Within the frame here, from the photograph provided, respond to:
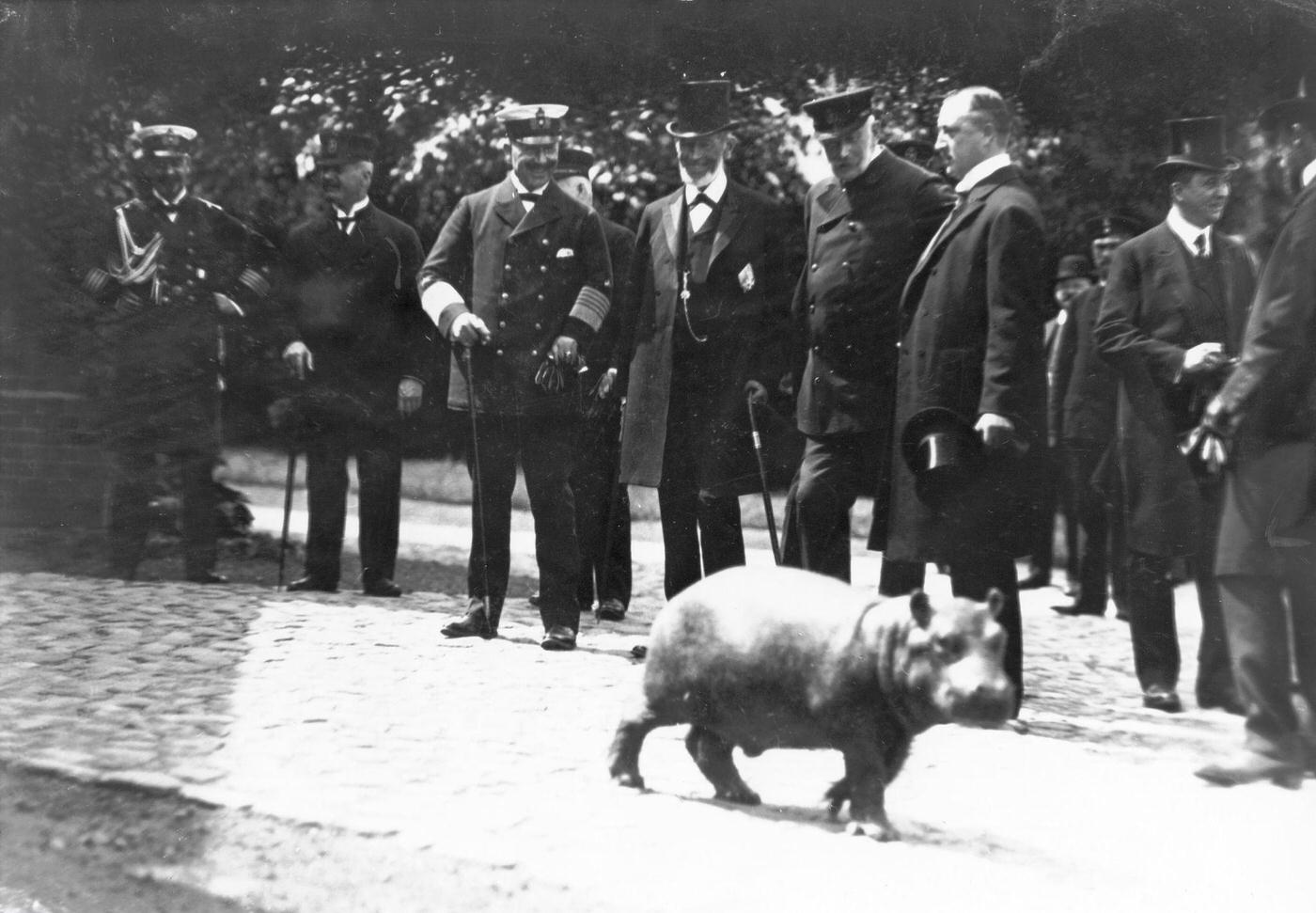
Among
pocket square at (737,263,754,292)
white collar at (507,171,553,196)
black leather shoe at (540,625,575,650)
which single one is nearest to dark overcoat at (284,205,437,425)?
white collar at (507,171,553,196)

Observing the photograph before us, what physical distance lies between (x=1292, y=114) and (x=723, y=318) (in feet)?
5.80

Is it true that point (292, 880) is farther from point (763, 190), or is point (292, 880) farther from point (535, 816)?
point (763, 190)

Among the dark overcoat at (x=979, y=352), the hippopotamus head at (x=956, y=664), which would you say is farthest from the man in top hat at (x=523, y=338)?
the hippopotamus head at (x=956, y=664)

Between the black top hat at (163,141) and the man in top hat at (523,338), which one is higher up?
the black top hat at (163,141)

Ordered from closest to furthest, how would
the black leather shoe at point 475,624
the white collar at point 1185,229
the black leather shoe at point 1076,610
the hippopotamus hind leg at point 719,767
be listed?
the hippopotamus hind leg at point 719,767 → the white collar at point 1185,229 → the black leather shoe at point 1076,610 → the black leather shoe at point 475,624

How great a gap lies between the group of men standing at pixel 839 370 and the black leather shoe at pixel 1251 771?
11mm

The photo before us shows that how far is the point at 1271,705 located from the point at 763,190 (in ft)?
6.73

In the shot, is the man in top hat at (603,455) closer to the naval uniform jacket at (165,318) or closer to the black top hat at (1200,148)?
the naval uniform jacket at (165,318)

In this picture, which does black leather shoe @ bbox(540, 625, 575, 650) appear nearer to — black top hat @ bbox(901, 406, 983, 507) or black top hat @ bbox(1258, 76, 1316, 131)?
black top hat @ bbox(901, 406, 983, 507)

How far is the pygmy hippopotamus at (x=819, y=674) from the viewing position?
317 cm

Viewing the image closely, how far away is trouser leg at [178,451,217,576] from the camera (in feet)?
14.6

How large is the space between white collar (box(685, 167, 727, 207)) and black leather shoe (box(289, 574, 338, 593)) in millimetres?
1657

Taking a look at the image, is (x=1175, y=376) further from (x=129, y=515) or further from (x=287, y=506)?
(x=129, y=515)

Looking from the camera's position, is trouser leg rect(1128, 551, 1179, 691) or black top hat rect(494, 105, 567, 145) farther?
black top hat rect(494, 105, 567, 145)
